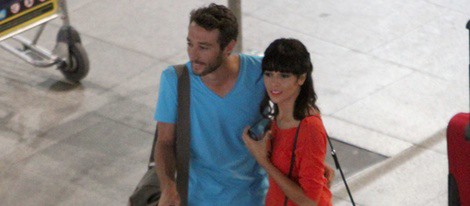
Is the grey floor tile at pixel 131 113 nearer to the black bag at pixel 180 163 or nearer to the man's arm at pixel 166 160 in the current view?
the black bag at pixel 180 163

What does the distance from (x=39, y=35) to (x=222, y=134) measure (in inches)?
146

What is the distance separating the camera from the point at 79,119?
287 inches

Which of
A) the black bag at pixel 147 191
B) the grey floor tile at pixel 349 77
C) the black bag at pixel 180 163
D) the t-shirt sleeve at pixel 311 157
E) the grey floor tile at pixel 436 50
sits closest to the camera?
the t-shirt sleeve at pixel 311 157

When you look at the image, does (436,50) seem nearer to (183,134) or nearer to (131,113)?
(131,113)

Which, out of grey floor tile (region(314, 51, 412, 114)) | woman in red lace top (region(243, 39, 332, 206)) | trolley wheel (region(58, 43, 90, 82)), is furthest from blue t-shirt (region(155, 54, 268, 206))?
trolley wheel (region(58, 43, 90, 82))

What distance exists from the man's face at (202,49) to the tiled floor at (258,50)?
2.50 m

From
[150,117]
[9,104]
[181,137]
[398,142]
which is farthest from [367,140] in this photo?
[181,137]

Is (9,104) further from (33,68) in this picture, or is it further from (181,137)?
(181,137)

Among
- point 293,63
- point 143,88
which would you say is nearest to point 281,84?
point 293,63

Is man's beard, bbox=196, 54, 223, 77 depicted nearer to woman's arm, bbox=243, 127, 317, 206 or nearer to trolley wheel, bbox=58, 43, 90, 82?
woman's arm, bbox=243, 127, 317, 206

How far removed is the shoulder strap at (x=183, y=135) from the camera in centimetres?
407

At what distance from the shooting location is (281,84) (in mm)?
3891

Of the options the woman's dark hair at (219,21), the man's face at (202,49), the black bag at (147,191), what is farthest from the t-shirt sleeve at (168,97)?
the black bag at (147,191)

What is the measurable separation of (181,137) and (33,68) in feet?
13.4
